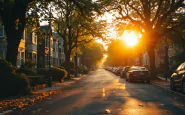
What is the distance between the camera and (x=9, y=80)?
14578 mm

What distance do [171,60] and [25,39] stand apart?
28.7m

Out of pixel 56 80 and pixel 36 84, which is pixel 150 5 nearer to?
pixel 56 80

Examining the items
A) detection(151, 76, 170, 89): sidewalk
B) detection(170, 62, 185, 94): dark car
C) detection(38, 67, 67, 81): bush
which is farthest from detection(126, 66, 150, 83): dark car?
detection(170, 62, 185, 94): dark car

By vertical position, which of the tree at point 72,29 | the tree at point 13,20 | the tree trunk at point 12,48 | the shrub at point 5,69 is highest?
the tree at point 72,29

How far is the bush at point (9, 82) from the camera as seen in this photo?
1444 cm

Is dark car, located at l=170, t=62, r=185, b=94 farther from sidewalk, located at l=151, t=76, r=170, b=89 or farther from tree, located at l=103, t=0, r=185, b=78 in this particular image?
tree, located at l=103, t=0, r=185, b=78

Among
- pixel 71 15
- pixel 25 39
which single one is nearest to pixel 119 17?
pixel 71 15

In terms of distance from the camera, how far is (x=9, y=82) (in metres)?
14.6

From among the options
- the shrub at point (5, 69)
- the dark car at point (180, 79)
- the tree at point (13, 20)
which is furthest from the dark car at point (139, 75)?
the shrub at point (5, 69)

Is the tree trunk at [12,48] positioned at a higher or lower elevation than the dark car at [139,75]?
higher

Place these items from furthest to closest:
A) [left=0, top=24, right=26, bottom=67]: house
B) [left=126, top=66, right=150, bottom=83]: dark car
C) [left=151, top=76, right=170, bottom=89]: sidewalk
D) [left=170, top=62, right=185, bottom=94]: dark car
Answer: [left=0, top=24, right=26, bottom=67]: house → [left=126, top=66, right=150, bottom=83]: dark car → [left=151, top=76, right=170, bottom=89]: sidewalk → [left=170, top=62, right=185, bottom=94]: dark car

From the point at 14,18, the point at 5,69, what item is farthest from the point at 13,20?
the point at 5,69

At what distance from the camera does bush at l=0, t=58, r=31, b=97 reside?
47.4ft

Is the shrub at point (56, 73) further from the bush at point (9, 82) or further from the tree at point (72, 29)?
the bush at point (9, 82)
